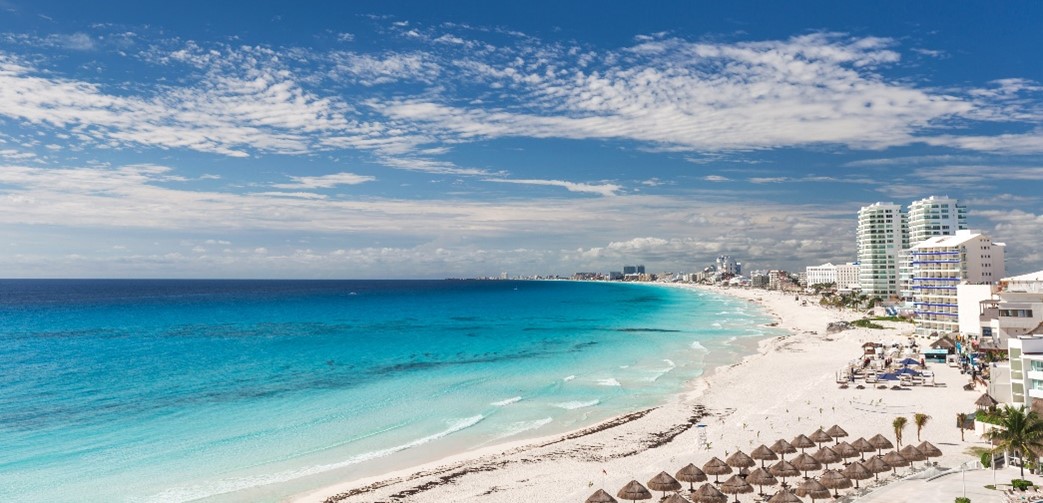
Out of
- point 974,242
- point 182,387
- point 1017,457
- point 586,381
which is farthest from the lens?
point 974,242

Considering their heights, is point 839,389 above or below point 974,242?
below

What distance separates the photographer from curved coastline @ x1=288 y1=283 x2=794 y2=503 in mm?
28328

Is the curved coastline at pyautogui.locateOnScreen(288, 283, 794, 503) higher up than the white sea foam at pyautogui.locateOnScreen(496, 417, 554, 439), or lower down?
higher up

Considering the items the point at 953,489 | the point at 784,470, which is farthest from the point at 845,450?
the point at 953,489

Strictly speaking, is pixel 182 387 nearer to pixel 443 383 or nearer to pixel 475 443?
pixel 443 383

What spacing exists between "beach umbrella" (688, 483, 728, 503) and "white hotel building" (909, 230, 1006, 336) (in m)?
68.6

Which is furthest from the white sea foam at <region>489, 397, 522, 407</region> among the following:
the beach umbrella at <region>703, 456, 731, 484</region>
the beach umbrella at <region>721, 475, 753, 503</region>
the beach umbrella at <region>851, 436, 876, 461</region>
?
the beach umbrella at <region>851, 436, 876, 461</region>

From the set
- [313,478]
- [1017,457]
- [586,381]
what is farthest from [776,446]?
[586,381]

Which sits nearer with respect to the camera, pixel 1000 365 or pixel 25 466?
pixel 25 466

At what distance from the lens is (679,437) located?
121ft

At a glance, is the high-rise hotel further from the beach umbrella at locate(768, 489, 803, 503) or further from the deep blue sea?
the beach umbrella at locate(768, 489, 803, 503)

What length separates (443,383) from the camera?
55.2 m

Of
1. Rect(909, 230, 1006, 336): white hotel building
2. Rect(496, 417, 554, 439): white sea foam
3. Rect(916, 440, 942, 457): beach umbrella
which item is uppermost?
Rect(909, 230, 1006, 336): white hotel building

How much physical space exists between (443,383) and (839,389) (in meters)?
31.4
